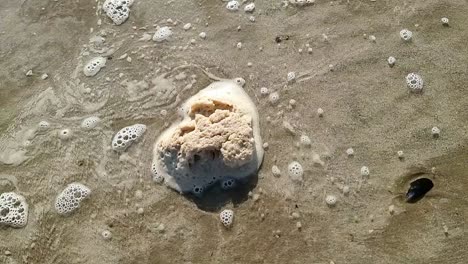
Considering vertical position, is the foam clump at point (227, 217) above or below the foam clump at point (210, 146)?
below

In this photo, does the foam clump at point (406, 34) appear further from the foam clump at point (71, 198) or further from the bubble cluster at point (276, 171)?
the foam clump at point (71, 198)

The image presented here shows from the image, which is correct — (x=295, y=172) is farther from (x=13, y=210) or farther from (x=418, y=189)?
(x=13, y=210)

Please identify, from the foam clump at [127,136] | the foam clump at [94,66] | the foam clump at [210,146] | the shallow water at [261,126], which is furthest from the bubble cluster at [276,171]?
the foam clump at [94,66]

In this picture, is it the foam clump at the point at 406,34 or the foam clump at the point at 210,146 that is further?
the foam clump at the point at 406,34

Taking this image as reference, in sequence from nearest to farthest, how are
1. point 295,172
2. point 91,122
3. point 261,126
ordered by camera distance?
point 295,172, point 261,126, point 91,122

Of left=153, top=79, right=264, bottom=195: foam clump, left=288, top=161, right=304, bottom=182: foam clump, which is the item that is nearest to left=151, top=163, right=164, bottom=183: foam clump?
left=153, top=79, right=264, bottom=195: foam clump

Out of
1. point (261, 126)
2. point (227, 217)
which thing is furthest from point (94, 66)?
point (227, 217)
